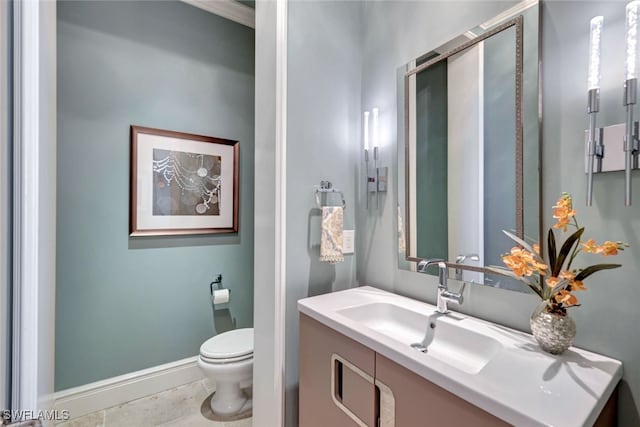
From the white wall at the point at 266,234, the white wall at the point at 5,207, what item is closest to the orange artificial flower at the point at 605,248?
the white wall at the point at 266,234

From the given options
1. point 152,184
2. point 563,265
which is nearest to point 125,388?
point 152,184

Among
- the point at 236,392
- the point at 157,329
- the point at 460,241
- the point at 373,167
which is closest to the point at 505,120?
the point at 460,241

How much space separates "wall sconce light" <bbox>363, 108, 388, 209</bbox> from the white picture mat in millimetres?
1287

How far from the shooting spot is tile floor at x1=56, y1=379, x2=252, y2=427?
1.74 meters

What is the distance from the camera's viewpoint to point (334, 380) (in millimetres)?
1053

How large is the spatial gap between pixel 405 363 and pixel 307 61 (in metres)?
1.38

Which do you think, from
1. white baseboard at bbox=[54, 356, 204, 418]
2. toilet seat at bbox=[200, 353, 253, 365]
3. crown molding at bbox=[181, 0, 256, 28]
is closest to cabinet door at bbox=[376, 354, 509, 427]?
toilet seat at bbox=[200, 353, 253, 365]

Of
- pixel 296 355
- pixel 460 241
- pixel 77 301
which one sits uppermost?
pixel 460 241

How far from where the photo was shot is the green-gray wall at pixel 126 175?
1.77 m

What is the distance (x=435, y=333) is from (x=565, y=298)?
17.8 inches

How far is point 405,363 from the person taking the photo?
79cm

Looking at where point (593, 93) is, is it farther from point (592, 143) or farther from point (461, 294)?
point (461, 294)

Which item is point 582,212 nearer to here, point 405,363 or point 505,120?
point 505,120

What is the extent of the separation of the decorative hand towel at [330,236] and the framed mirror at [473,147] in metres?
0.31
